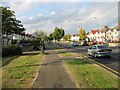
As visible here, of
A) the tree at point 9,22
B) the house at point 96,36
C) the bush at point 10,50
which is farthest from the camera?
the house at point 96,36

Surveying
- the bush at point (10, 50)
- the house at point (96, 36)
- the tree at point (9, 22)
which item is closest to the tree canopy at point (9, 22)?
the tree at point (9, 22)

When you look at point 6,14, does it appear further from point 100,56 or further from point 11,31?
point 100,56

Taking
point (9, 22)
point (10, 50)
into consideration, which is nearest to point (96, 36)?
point (9, 22)

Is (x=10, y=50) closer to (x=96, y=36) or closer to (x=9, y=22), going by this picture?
(x=9, y=22)

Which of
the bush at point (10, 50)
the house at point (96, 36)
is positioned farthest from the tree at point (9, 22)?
the house at point (96, 36)

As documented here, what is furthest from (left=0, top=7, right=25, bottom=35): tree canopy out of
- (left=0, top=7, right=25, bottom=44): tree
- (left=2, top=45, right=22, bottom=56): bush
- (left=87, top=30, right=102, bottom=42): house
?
(left=87, top=30, right=102, bottom=42): house

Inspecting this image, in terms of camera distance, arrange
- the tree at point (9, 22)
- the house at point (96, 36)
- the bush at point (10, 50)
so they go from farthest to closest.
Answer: the house at point (96, 36) < the tree at point (9, 22) < the bush at point (10, 50)

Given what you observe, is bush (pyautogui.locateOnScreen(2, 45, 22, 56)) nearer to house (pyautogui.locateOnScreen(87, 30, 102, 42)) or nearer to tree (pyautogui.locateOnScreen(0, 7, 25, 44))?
tree (pyautogui.locateOnScreen(0, 7, 25, 44))

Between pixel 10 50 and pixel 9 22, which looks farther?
pixel 9 22

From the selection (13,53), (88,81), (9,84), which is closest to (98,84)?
(88,81)

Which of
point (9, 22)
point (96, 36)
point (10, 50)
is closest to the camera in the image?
point (10, 50)

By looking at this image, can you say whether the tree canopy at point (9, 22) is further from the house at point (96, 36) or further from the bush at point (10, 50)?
the house at point (96, 36)

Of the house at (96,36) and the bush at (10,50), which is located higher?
the house at (96,36)

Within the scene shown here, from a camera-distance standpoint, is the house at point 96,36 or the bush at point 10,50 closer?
the bush at point 10,50
